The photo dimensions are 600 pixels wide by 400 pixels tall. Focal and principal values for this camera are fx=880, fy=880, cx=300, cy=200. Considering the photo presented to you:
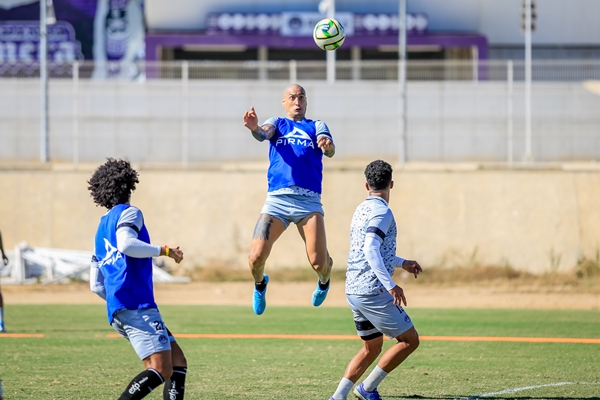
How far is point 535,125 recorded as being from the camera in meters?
25.4

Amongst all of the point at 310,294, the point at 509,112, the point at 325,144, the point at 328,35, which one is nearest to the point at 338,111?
the point at 509,112

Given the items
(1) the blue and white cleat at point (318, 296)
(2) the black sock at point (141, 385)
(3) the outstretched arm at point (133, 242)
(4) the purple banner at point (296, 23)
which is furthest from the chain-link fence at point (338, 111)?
(2) the black sock at point (141, 385)

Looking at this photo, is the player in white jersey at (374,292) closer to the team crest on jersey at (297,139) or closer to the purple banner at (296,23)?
the team crest on jersey at (297,139)

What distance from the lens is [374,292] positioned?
7.42 m

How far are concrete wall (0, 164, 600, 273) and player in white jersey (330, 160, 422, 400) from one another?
1599 centimetres

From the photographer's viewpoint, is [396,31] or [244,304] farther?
[396,31]

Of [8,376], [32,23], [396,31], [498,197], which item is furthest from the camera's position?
[32,23]

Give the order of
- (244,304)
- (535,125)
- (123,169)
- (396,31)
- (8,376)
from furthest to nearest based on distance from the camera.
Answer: (396,31), (535,125), (244,304), (8,376), (123,169)

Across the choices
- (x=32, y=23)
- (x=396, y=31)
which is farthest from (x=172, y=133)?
(x=32, y=23)

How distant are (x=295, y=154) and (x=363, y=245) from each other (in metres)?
1.99

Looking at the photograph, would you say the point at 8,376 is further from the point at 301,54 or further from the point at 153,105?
the point at 301,54

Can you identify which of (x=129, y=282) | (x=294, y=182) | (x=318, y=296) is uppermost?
(x=294, y=182)

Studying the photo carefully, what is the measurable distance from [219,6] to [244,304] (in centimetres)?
1890

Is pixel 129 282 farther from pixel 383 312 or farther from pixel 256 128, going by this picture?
pixel 256 128
